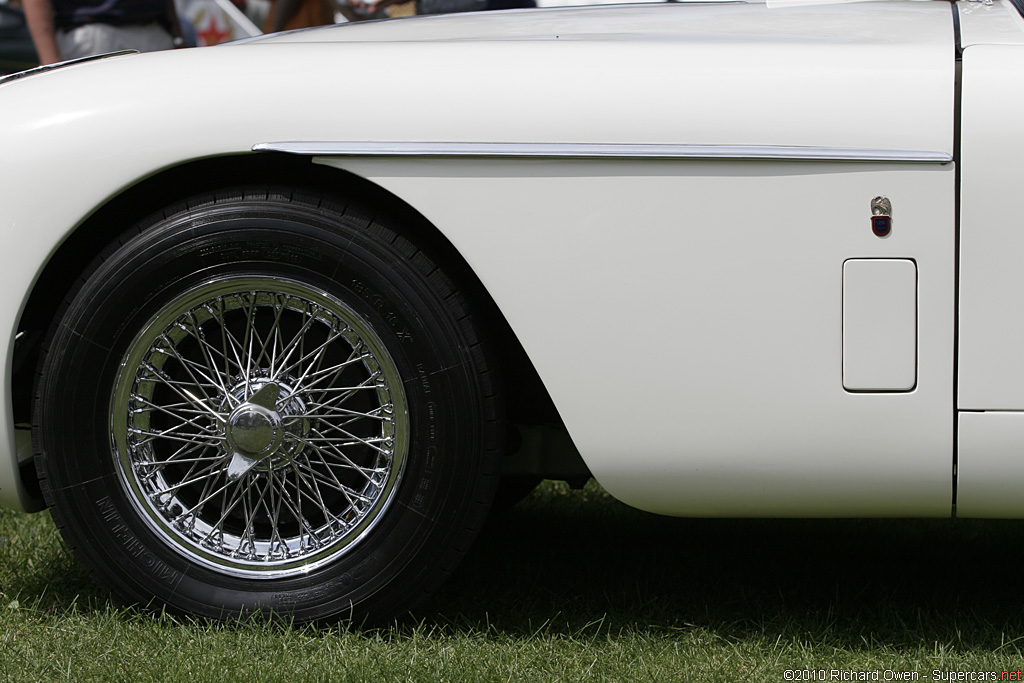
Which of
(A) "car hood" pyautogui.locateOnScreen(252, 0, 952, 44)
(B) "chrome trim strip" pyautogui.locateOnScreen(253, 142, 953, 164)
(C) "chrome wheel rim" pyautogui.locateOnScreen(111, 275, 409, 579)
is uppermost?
(A) "car hood" pyautogui.locateOnScreen(252, 0, 952, 44)

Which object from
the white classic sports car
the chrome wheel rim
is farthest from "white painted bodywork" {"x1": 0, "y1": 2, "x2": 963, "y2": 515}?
the chrome wheel rim

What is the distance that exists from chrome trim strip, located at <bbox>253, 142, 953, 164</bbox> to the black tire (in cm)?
14

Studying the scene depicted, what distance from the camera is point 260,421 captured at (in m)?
2.15

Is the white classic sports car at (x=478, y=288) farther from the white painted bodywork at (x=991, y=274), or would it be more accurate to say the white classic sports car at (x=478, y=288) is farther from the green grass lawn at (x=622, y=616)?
the green grass lawn at (x=622, y=616)

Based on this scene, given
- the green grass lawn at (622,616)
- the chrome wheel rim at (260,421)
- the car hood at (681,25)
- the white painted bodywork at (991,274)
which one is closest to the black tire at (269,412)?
the chrome wheel rim at (260,421)

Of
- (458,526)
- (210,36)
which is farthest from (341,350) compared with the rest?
(210,36)

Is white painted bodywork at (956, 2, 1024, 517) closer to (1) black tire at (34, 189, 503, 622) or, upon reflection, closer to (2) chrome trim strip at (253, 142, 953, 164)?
(2) chrome trim strip at (253, 142, 953, 164)

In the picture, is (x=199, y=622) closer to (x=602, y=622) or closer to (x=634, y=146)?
(x=602, y=622)

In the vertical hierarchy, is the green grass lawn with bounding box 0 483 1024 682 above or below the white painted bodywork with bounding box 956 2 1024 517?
below

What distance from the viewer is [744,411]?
6.65ft

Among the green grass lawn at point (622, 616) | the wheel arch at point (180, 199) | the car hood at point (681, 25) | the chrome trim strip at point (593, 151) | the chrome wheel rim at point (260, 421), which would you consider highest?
the car hood at point (681, 25)

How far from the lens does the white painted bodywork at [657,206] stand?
1.96 m

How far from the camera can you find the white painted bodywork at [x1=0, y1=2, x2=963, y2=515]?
6.43 feet

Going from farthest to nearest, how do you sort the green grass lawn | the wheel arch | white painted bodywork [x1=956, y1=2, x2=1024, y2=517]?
the wheel arch → the green grass lawn → white painted bodywork [x1=956, y1=2, x2=1024, y2=517]
